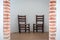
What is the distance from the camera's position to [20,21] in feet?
23.5

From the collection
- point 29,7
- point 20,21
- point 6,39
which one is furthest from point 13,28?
point 6,39

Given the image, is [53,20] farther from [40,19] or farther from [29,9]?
[29,9]

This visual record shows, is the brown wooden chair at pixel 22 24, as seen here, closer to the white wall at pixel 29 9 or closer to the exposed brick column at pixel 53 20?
the white wall at pixel 29 9

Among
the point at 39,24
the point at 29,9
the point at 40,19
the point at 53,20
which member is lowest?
the point at 39,24

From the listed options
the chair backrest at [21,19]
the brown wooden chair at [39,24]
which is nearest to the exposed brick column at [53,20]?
the brown wooden chair at [39,24]

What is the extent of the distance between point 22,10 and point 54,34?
4.66 metres

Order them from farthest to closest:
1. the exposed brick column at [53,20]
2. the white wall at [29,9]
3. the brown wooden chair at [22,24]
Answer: the white wall at [29,9], the brown wooden chair at [22,24], the exposed brick column at [53,20]

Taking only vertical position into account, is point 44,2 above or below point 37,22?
above

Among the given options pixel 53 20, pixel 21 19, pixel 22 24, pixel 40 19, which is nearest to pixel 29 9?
pixel 21 19

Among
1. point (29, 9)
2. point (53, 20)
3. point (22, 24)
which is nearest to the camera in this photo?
point (53, 20)

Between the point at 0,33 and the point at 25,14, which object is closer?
the point at 0,33

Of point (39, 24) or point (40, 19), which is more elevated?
point (40, 19)

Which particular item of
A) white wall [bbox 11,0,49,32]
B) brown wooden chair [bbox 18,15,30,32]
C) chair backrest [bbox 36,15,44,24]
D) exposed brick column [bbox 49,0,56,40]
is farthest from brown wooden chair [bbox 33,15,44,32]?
exposed brick column [bbox 49,0,56,40]

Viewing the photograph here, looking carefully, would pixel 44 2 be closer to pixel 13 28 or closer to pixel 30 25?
pixel 30 25
